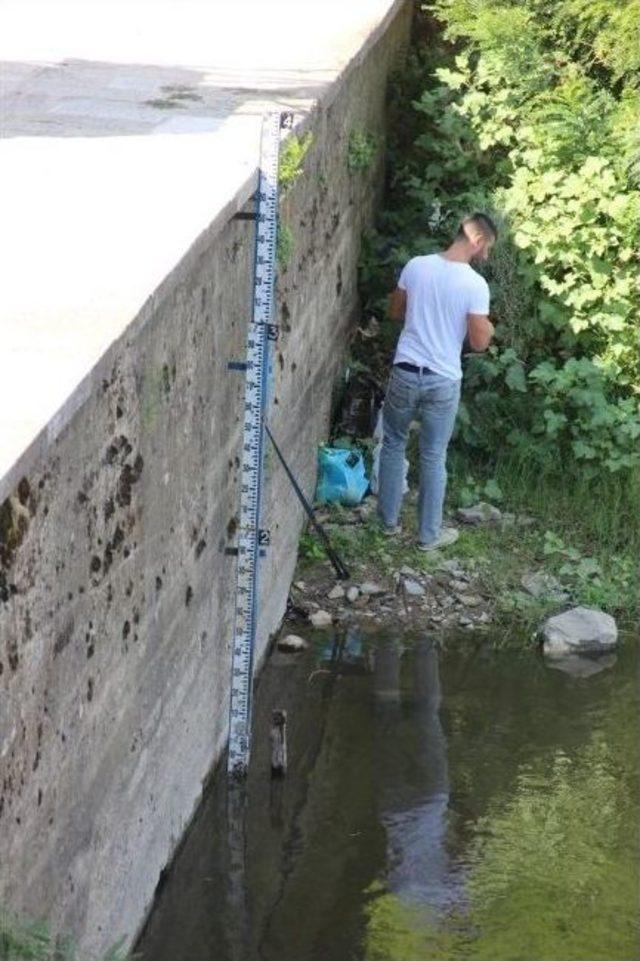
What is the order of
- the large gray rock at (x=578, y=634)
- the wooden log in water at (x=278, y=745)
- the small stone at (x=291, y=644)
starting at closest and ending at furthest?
1. the wooden log in water at (x=278, y=745)
2. the small stone at (x=291, y=644)
3. the large gray rock at (x=578, y=634)

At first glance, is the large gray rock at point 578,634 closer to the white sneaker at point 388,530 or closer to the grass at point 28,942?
the white sneaker at point 388,530

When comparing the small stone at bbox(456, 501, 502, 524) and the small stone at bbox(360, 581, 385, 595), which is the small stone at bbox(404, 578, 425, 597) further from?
the small stone at bbox(456, 501, 502, 524)

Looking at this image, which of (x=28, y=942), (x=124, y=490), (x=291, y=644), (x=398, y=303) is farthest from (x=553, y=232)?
(x=28, y=942)

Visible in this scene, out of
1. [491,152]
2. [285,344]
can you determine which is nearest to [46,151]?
[285,344]

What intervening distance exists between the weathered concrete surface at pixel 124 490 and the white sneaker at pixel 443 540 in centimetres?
77

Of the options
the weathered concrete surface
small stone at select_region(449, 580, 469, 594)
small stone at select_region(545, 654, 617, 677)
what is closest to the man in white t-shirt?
small stone at select_region(449, 580, 469, 594)

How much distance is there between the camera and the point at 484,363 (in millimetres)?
10555

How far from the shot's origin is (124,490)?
18.5 ft

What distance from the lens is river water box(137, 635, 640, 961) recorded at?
21.1 feet

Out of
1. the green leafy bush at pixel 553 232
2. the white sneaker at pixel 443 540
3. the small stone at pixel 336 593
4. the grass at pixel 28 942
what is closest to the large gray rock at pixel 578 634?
the white sneaker at pixel 443 540

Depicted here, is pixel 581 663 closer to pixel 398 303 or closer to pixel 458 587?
pixel 458 587

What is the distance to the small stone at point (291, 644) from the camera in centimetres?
888

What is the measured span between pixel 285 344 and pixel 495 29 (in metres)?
3.55

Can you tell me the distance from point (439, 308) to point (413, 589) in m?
1.44
